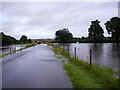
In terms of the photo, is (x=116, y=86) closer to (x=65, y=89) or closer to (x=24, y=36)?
(x=65, y=89)

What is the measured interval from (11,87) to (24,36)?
131 meters

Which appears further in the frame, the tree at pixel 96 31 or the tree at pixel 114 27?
the tree at pixel 96 31

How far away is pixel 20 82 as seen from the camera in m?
6.46

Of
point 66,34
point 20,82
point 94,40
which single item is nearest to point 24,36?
point 66,34

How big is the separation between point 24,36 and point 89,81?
131188 millimetres

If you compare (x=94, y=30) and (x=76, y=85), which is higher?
(x=94, y=30)

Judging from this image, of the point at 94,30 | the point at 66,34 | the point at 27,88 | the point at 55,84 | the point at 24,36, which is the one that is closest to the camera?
the point at 27,88

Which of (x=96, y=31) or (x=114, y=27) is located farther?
(x=96, y=31)

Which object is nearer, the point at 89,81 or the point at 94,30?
the point at 89,81

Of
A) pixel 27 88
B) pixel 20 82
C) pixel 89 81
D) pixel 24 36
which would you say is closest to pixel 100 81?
pixel 89 81

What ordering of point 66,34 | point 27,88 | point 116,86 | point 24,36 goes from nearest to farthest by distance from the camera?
point 116,86, point 27,88, point 66,34, point 24,36

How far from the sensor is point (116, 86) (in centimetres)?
522

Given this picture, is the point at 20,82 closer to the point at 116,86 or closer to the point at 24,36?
the point at 116,86

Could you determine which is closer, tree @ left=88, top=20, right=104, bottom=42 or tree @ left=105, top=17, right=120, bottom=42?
tree @ left=105, top=17, right=120, bottom=42
